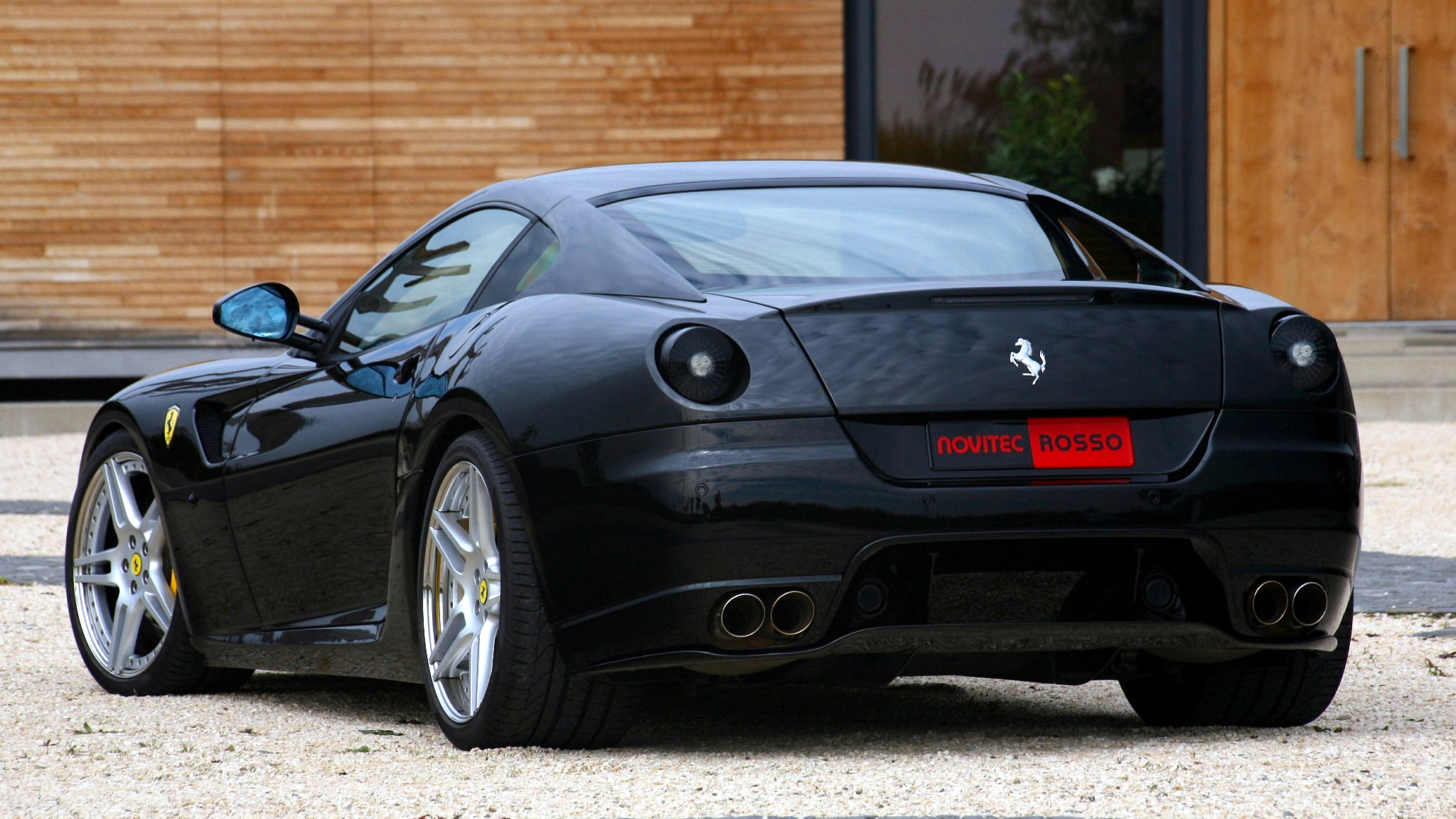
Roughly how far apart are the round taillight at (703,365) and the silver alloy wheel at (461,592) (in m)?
0.51

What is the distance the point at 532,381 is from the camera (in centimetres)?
365

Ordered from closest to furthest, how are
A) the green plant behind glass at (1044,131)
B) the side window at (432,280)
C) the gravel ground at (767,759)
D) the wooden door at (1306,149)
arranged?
1. the gravel ground at (767,759)
2. the side window at (432,280)
3. the wooden door at (1306,149)
4. the green plant behind glass at (1044,131)

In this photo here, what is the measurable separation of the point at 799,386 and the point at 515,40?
12.4 meters

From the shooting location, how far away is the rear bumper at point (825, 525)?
3424 mm

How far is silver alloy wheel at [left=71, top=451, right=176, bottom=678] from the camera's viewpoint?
516 centimetres

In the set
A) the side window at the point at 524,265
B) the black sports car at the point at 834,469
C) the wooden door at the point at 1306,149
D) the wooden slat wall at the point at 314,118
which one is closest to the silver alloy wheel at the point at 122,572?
the black sports car at the point at 834,469

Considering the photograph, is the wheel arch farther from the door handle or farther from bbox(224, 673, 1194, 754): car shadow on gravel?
bbox(224, 673, 1194, 754): car shadow on gravel

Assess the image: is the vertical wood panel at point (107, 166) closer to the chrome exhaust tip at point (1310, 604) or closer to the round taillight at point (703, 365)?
the round taillight at point (703, 365)

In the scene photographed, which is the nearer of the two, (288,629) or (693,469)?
(693,469)

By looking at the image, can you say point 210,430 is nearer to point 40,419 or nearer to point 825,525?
point 825,525

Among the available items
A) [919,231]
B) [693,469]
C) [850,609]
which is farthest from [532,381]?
[919,231]

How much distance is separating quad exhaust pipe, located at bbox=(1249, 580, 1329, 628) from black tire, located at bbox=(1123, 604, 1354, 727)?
249 mm

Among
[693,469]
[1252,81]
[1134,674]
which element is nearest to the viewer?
[693,469]

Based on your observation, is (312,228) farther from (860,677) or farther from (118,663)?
(860,677)
